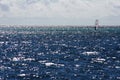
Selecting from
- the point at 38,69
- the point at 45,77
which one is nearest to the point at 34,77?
the point at 45,77

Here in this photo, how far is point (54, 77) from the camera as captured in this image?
75875 millimetres

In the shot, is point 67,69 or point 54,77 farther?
point 67,69

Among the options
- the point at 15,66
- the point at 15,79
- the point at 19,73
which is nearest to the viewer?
the point at 15,79

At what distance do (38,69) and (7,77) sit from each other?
11907mm

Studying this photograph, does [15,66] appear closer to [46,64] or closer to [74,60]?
[46,64]

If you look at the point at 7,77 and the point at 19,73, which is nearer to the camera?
the point at 7,77

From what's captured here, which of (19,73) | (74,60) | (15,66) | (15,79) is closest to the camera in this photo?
(15,79)

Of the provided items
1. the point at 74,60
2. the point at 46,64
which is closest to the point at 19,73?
the point at 46,64

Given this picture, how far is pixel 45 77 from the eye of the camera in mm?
76125

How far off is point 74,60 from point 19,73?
78.5 feet

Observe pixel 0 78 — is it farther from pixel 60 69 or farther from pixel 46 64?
pixel 46 64

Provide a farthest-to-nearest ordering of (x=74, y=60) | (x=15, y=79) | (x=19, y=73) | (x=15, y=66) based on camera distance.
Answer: (x=74, y=60), (x=15, y=66), (x=19, y=73), (x=15, y=79)

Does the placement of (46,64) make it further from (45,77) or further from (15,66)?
(45,77)

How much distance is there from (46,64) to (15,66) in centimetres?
728
